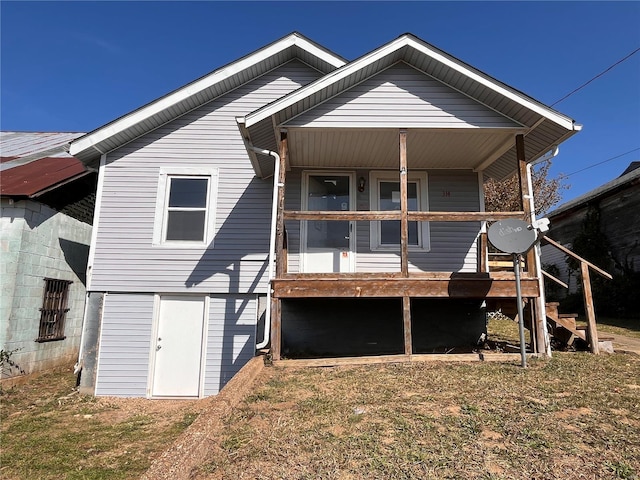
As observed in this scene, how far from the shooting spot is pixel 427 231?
8602 millimetres

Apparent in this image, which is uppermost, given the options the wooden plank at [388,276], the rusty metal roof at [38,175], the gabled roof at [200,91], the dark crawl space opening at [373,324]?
the gabled roof at [200,91]

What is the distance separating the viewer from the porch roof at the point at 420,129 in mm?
6637

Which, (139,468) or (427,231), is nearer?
(139,468)

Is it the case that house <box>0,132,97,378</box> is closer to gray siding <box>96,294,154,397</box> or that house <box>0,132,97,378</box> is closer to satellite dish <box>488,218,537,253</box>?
gray siding <box>96,294,154,397</box>

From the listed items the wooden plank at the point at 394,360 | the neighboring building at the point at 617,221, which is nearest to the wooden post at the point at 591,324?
the wooden plank at the point at 394,360

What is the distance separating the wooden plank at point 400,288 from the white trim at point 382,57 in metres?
2.68

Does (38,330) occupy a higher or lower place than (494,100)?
lower

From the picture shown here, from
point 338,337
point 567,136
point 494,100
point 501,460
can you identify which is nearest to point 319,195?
point 338,337

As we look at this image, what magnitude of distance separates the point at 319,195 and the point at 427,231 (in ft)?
8.02

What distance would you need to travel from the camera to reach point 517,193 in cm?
2047

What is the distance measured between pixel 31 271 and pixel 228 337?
4.54 m

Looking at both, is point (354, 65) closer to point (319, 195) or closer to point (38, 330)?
point (319, 195)

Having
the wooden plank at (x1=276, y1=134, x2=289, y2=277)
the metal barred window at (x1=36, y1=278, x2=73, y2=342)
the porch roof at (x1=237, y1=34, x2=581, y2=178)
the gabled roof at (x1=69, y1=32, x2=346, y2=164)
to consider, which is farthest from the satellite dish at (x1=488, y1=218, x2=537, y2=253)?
the metal barred window at (x1=36, y1=278, x2=73, y2=342)

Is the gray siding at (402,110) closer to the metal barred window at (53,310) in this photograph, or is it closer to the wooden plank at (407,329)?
the wooden plank at (407,329)
